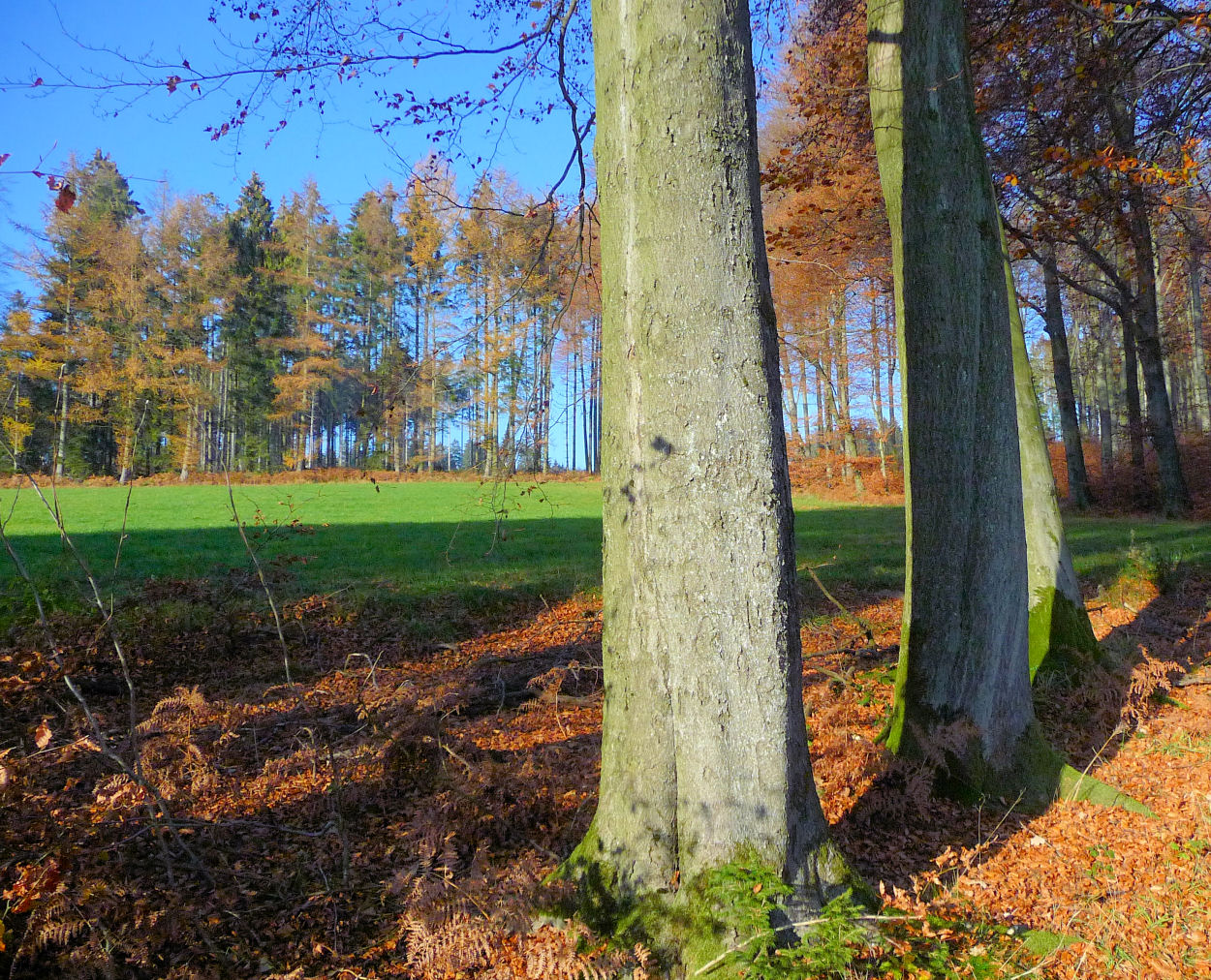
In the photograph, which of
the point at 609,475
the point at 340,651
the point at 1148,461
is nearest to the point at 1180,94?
the point at 609,475

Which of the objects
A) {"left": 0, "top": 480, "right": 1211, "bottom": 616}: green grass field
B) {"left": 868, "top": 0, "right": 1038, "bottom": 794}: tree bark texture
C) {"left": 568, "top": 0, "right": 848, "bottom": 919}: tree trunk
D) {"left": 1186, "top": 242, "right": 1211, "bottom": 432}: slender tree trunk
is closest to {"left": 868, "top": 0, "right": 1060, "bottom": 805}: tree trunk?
{"left": 868, "top": 0, "right": 1038, "bottom": 794}: tree bark texture

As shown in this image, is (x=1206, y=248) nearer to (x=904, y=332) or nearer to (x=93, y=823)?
(x=904, y=332)

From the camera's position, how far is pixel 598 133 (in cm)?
269

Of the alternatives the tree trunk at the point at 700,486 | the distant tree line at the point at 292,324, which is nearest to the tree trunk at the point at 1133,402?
the distant tree line at the point at 292,324

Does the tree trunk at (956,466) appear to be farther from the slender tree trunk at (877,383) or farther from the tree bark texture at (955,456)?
the slender tree trunk at (877,383)

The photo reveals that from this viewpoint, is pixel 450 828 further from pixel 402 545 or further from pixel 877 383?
pixel 877 383

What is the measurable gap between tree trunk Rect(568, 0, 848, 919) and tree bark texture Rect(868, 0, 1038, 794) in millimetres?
1792

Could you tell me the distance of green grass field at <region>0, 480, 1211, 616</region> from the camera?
8.97 meters

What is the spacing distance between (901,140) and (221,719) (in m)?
5.83

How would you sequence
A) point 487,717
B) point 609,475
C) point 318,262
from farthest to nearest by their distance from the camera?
point 318,262
point 487,717
point 609,475

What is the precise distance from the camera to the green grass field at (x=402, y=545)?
29.4ft

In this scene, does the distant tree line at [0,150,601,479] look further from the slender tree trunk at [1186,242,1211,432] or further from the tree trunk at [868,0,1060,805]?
the slender tree trunk at [1186,242,1211,432]

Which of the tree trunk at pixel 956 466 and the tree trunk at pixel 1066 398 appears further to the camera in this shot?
the tree trunk at pixel 1066 398

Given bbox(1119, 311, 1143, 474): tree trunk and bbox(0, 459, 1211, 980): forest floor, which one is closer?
bbox(0, 459, 1211, 980): forest floor
